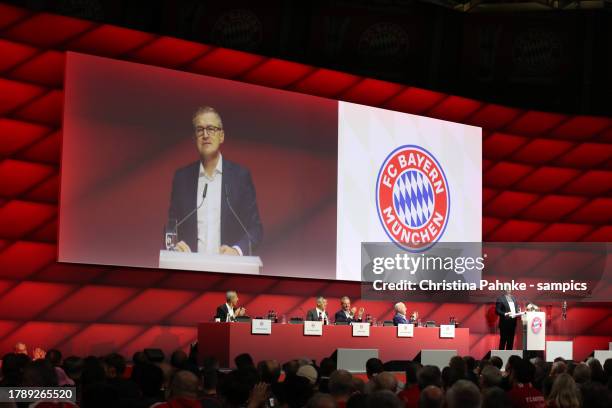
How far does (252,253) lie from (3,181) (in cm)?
338

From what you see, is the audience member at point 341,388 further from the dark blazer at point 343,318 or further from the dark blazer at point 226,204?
the dark blazer at point 226,204

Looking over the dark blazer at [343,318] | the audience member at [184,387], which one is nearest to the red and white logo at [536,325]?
the dark blazer at [343,318]

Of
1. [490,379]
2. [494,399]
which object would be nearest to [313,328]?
[490,379]

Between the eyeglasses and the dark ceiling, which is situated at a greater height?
the dark ceiling

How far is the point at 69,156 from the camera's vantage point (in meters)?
10.5

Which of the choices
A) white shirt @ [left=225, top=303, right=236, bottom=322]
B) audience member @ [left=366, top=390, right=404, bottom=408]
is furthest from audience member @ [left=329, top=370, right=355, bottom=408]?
white shirt @ [left=225, top=303, right=236, bottom=322]

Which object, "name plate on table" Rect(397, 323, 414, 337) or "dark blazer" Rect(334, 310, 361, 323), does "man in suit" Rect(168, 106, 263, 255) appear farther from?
"name plate on table" Rect(397, 323, 414, 337)

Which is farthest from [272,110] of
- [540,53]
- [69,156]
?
[540,53]

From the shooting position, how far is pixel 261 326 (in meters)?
9.78

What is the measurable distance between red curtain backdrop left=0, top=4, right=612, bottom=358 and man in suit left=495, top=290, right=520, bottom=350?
4.42 ft

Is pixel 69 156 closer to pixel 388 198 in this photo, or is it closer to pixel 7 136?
pixel 7 136

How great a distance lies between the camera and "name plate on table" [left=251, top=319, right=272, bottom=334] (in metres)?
9.74

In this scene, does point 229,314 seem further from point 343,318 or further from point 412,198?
point 412,198

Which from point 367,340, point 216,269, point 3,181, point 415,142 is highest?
point 415,142
